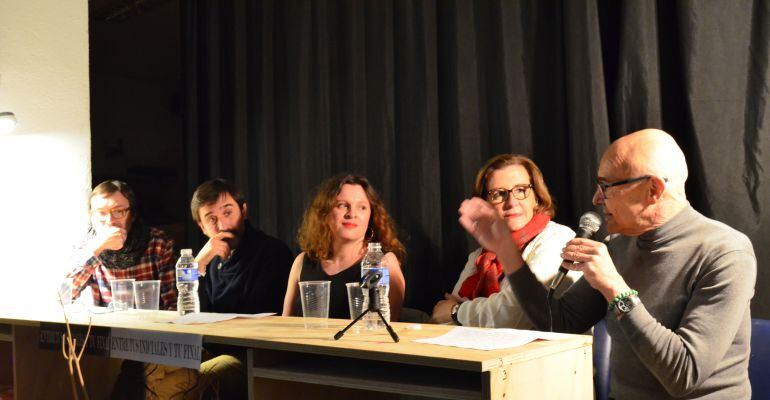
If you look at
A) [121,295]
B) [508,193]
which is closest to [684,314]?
[508,193]

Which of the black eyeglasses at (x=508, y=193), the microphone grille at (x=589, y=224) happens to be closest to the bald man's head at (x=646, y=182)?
the microphone grille at (x=589, y=224)

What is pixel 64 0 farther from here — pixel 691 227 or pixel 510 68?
pixel 691 227

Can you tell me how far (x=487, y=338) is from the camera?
6.89 feet

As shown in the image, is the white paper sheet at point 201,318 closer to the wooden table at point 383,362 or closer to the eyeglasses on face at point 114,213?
the wooden table at point 383,362

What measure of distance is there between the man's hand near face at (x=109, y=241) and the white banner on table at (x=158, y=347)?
1225 mm

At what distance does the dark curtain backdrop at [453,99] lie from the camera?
9.91 ft

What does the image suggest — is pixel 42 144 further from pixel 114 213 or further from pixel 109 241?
pixel 109 241

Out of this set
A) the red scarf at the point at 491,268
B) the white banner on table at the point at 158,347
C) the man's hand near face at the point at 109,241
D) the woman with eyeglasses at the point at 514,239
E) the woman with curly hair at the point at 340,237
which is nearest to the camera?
the white banner on table at the point at 158,347

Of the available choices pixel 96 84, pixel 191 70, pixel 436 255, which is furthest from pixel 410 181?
pixel 96 84

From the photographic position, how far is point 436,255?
3.81 meters

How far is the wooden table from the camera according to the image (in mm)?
1877

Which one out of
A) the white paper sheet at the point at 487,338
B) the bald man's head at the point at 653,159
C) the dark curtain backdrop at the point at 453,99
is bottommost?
the white paper sheet at the point at 487,338

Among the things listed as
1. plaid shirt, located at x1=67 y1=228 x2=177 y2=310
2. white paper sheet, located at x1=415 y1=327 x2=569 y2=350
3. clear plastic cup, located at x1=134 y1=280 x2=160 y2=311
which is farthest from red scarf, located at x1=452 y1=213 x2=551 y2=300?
plaid shirt, located at x1=67 y1=228 x2=177 y2=310

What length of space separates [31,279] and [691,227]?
3.08 metres
